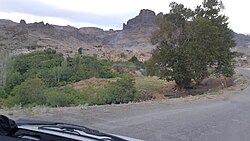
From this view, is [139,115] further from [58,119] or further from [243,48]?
[243,48]

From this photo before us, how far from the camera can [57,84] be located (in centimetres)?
5519

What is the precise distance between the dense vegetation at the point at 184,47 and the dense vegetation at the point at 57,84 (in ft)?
11.2

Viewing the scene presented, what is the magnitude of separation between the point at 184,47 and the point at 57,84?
71.0 feet

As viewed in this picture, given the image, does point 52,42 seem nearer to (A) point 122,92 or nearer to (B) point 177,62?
(B) point 177,62

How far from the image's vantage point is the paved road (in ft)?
37.2

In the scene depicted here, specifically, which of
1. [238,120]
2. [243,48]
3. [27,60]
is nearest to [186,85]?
[238,120]

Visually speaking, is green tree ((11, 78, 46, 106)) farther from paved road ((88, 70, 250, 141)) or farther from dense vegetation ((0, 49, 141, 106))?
paved road ((88, 70, 250, 141))

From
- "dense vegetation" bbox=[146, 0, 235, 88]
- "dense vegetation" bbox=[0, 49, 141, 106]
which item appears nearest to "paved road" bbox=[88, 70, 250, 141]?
"dense vegetation" bbox=[0, 49, 141, 106]

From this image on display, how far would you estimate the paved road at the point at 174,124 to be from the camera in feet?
37.2

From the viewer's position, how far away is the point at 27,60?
69.9m

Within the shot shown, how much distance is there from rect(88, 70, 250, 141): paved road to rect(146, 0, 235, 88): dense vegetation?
66.8 feet

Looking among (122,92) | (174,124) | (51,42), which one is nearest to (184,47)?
(122,92)

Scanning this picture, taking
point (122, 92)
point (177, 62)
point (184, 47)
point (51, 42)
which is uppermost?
point (51, 42)

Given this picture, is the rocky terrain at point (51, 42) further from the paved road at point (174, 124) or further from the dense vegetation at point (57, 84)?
the paved road at point (174, 124)
